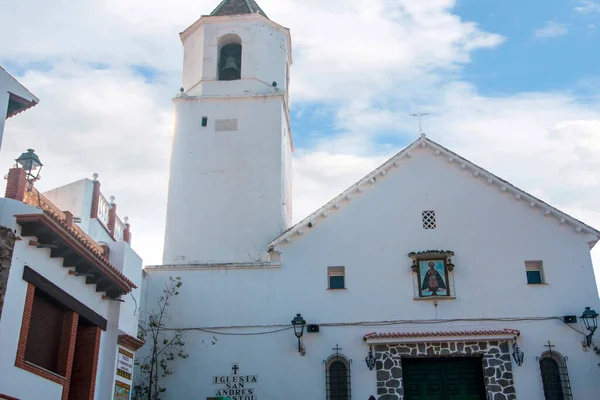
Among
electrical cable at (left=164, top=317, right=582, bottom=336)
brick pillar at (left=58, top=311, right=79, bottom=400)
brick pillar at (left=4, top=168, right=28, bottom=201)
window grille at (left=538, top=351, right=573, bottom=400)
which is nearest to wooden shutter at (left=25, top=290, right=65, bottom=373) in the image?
brick pillar at (left=58, top=311, right=79, bottom=400)

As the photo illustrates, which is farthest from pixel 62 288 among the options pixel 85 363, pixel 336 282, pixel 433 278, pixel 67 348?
pixel 433 278

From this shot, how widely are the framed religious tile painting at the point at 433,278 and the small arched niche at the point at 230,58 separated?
10.1m

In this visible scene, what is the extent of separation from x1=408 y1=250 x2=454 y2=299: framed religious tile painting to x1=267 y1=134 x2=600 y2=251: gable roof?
2.65 metres

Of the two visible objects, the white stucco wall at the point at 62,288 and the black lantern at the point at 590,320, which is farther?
the black lantern at the point at 590,320

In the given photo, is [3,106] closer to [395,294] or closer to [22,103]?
[22,103]

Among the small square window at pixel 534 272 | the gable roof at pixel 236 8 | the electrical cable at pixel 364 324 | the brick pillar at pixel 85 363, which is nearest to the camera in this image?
the brick pillar at pixel 85 363

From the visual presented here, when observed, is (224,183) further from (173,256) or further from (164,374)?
(164,374)

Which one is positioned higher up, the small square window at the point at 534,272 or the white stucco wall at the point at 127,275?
the small square window at the point at 534,272

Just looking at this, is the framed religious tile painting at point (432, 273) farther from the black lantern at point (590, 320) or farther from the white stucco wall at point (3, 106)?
the white stucco wall at point (3, 106)

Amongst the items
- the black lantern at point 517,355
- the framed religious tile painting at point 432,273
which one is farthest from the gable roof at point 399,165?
the black lantern at point 517,355

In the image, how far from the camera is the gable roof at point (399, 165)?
22000 millimetres

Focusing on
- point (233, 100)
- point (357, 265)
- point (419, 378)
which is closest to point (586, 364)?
point (419, 378)

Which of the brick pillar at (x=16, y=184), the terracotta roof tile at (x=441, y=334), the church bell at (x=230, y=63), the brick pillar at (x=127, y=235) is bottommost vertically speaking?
the terracotta roof tile at (x=441, y=334)

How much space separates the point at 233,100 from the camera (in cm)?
2633
